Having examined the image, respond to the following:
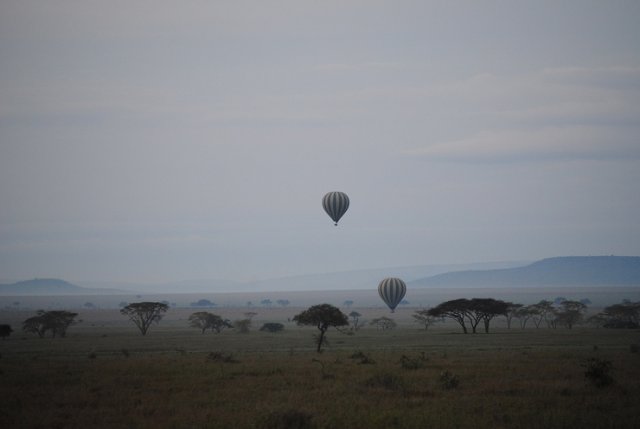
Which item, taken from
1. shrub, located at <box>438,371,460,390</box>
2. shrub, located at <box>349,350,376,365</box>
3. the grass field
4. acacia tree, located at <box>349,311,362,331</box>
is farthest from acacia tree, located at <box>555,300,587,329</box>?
shrub, located at <box>438,371,460,390</box>

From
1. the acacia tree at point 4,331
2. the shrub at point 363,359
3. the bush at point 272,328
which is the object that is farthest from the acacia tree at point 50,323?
the shrub at point 363,359

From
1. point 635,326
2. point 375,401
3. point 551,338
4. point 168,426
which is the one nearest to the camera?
point 168,426

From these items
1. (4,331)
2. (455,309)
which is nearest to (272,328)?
(455,309)

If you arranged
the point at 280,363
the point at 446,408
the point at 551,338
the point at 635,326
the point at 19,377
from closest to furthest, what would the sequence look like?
the point at 446,408 < the point at 19,377 < the point at 280,363 < the point at 551,338 < the point at 635,326

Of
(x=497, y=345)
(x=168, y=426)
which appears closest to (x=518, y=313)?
(x=497, y=345)

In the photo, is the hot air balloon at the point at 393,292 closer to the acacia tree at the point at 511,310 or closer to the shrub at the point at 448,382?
the acacia tree at the point at 511,310

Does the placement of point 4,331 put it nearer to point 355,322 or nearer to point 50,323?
point 50,323

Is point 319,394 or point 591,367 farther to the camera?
point 591,367

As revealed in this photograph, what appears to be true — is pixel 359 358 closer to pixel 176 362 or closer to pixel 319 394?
pixel 176 362

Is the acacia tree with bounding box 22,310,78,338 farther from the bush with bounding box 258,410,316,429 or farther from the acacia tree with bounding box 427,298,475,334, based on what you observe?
the bush with bounding box 258,410,316,429

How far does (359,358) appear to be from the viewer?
1639 inches

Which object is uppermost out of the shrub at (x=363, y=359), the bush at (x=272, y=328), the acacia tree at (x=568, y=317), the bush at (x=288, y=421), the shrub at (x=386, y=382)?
the acacia tree at (x=568, y=317)

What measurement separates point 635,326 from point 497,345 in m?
37.1

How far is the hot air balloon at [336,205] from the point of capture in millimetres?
77625
